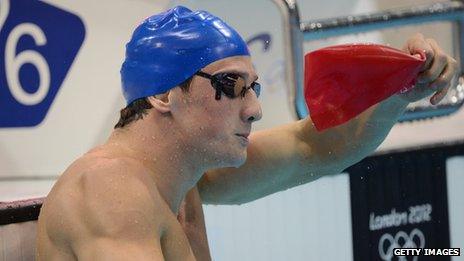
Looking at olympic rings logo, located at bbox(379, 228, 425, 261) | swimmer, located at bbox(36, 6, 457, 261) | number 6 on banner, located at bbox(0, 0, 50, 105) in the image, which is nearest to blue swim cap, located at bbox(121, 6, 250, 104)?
swimmer, located at bbox(36, 6, 457, 261)

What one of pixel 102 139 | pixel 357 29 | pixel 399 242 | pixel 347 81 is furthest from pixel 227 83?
pixel 399 242

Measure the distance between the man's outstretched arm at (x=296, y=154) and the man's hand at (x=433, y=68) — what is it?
0.09m

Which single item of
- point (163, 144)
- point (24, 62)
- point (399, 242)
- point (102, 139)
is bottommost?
point (399, 242)

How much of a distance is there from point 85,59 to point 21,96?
0.29 meters

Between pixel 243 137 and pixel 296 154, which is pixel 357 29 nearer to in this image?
pixel 296 154

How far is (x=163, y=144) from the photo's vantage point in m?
1.84

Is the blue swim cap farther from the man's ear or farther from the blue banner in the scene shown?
the blue banner

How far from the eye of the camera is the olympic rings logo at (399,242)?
314cm

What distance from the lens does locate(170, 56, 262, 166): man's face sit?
1.82 meters

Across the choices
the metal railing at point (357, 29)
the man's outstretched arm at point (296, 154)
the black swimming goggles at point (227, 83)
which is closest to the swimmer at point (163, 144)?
the black swimming goggles at point (227, 83)

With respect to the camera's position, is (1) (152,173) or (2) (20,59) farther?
(2) (20,59)

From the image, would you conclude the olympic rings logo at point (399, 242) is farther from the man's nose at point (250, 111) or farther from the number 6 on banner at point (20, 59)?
the man's nose at point (250, 111)

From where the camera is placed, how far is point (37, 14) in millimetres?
2611

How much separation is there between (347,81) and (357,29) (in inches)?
39.8
